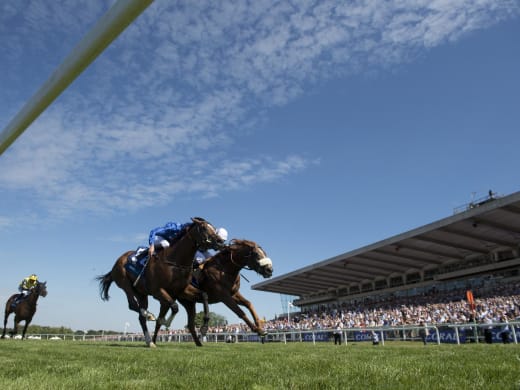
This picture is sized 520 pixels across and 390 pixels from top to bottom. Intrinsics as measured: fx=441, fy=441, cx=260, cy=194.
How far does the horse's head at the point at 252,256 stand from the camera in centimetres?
998

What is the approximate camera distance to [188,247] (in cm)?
950

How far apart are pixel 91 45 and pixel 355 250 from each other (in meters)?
37.6

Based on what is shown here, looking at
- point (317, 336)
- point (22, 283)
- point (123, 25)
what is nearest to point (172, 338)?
point (317, 336)

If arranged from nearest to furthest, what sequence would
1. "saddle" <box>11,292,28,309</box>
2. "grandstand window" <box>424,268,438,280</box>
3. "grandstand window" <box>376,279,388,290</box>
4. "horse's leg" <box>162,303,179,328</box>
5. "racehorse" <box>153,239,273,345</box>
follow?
1. "horse's leg" <box>162,303,179,328</box>
2. "racehorse" <box>153,239,273,345</box>
3. "saddle" <box>11,292,28,309</box>
4. "grandstand window" <box>424,268,438,280</box>
5. "grandstand window" <box>376,279,388,290</box>

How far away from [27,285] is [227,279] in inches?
426

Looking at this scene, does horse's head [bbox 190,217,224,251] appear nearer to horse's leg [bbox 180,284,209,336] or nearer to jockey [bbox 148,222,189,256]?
jockey [bbox 148,222,189,256]

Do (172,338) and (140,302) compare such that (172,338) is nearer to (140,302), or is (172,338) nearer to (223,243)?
(140,302)

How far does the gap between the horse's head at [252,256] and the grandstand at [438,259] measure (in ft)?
66.4

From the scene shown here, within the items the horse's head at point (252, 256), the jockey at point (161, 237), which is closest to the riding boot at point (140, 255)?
the jockey at point (161, 237)

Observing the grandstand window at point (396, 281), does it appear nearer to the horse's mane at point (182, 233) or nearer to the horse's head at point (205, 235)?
the horse's mane at point (182, 233)

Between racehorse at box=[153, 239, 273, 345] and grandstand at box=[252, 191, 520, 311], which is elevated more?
grandstand at box=[252, 191, 520, 311]

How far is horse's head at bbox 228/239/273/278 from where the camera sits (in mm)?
9977

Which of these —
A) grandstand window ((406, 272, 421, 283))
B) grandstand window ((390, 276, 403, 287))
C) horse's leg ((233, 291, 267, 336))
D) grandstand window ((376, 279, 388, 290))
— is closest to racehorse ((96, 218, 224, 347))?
horse's leg ((233, 291, 267, 336))

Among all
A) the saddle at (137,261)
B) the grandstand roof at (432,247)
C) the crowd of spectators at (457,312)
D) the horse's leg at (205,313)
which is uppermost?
the grandstand roof at (432,247)
